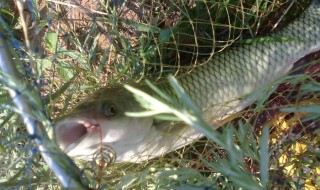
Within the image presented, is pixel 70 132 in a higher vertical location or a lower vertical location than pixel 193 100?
higher

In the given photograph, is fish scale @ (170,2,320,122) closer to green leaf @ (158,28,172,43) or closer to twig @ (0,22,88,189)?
green leaf @ (158,28,172,43)

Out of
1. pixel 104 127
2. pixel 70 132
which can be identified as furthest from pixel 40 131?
pixel 104 127

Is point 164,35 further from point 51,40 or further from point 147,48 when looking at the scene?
point 51,40

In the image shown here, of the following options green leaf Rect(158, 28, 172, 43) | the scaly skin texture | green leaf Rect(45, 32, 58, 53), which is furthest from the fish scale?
green leaf Rect(45, 32, 58, 53)

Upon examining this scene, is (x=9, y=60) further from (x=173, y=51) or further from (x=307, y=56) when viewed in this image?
(x=307, y=56)

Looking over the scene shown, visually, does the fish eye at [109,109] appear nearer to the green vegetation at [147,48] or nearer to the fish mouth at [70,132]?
the fish mouth at [70,132]

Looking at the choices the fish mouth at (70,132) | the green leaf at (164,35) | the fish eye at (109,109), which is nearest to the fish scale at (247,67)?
the green leaf at (164,35)

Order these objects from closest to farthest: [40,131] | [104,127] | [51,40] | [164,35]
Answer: [40,131] < [104,127] < [164,35] < [51,40]
